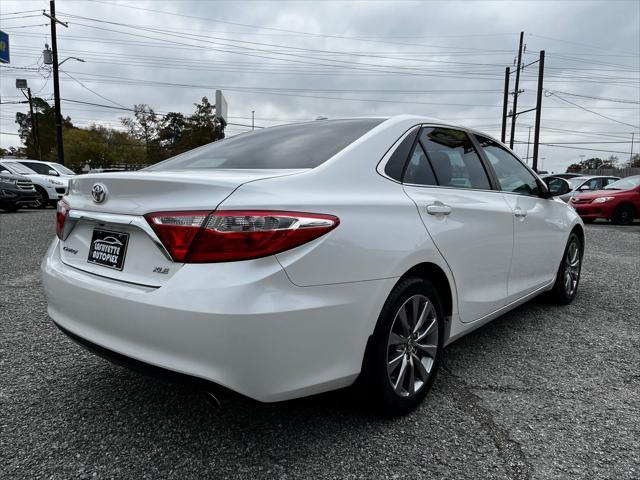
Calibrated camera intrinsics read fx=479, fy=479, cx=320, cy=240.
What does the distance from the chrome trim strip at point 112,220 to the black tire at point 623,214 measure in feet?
47.3

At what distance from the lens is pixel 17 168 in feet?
51.5

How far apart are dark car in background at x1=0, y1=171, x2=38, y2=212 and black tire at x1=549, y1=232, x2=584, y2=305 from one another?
14.2 meters

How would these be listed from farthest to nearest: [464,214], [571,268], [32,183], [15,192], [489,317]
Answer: [32,183]
[15,192]
[571,268]
[489,317]
[464,214]

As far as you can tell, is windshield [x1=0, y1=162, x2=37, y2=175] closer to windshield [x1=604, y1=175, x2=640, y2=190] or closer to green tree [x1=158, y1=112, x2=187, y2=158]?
windshield [x1=604, y1=175, x2=640, y2=190]

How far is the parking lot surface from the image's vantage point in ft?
6.53

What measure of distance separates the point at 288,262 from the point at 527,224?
7.71 ft

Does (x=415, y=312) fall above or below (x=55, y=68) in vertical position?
below

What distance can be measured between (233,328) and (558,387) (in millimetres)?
2063

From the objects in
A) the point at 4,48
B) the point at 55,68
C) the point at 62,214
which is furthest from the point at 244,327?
the point at 55,68

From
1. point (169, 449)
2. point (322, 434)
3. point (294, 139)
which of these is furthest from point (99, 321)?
point (294, 139)

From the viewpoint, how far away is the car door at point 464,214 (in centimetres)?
248

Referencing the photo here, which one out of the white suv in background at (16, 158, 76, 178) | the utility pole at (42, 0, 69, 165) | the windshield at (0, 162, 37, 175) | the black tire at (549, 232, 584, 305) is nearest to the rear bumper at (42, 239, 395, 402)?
the black tire at (549, 232, 584, 305)

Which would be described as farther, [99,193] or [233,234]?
[99,193]

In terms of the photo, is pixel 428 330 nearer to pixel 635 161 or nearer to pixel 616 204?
pixel 616 204
